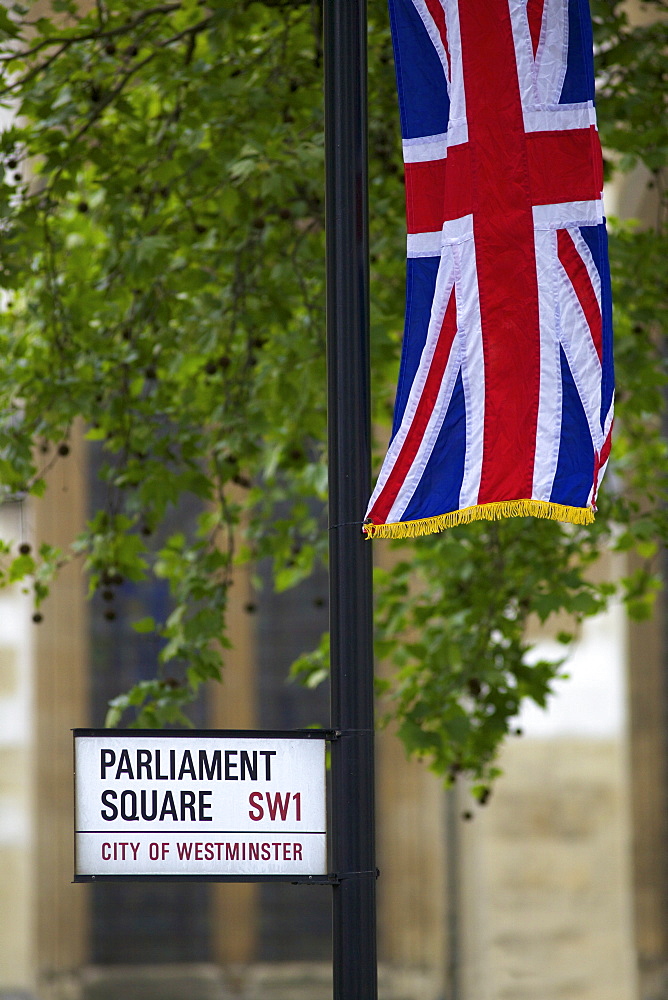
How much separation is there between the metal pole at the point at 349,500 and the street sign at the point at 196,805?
99 millimetres

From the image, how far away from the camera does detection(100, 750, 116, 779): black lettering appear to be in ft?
12.1

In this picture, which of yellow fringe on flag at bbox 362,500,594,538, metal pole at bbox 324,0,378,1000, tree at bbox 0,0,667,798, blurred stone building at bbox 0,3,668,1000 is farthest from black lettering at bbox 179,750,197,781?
blurred stone building at bbox 0,3,668,1000

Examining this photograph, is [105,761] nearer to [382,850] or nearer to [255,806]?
[255,806]

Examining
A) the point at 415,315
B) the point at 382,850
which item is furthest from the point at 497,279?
the point at 382,850

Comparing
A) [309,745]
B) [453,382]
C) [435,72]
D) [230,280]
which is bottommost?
[309,745]

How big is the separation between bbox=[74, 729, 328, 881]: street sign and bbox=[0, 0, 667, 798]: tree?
2.82m

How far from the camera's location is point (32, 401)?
6.98 meters

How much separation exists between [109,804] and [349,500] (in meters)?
1.00

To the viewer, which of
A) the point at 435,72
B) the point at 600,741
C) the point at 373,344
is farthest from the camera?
the point at 600,741

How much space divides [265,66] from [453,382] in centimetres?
390

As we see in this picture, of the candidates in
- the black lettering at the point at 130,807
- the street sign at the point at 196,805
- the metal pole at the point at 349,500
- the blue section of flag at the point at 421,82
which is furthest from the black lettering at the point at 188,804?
the blue section of flag at the point at 421,82

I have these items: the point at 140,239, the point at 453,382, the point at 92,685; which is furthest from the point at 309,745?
the point at 92,685

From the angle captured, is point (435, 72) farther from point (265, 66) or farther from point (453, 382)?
point (265, 66)

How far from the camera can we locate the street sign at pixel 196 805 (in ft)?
12.0
